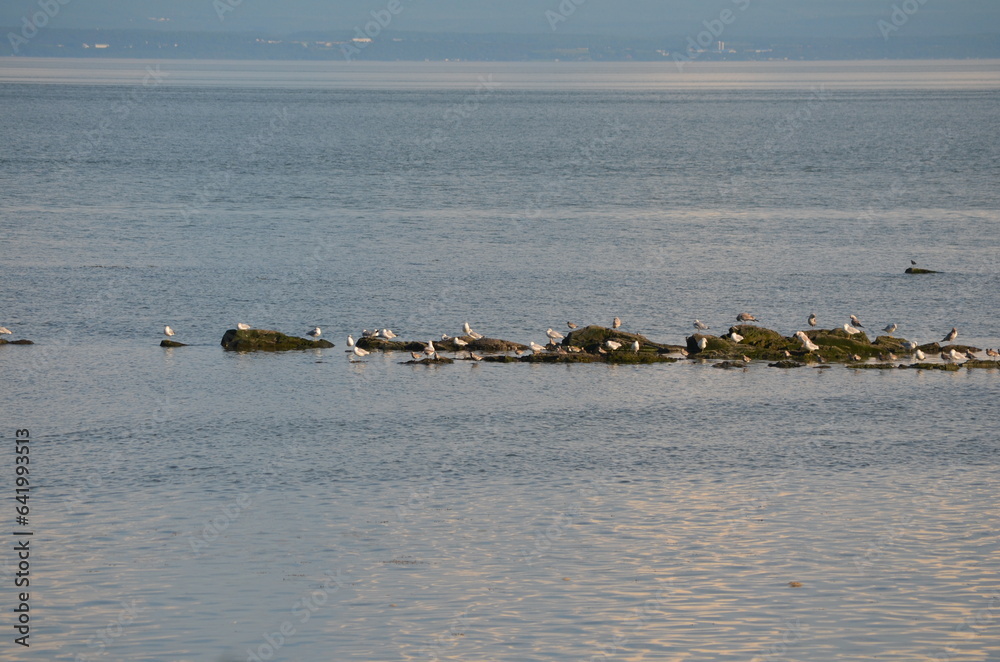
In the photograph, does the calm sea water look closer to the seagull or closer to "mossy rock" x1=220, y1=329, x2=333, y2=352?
"mossy rock" x1=220, y1=329, x2=333, y2=352

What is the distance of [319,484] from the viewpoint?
74.4ft

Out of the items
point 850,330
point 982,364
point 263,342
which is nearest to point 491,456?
point 263,342

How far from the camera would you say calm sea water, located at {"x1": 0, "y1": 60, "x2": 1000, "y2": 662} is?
16.4 meters

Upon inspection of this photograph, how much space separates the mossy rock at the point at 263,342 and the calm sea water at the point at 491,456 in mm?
1005

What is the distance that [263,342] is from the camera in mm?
35844

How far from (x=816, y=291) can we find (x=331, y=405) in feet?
79.4

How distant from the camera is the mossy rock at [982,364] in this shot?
33.0 metres

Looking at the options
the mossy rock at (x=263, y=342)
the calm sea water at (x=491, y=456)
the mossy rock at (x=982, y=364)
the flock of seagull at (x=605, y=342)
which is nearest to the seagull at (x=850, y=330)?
the flock of seagull at (x=605, y=342)

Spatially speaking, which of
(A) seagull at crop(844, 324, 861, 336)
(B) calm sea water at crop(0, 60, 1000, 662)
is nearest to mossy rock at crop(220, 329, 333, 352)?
(B) calm sea water at crop(0, 60, 1000, 662)

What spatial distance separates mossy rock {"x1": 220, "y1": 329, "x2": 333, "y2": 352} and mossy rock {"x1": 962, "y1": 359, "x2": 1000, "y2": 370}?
1846 cm

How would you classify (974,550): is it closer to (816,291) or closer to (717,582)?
(717,582)

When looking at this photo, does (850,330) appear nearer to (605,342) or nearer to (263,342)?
(605,342)

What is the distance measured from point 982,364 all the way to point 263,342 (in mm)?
20612

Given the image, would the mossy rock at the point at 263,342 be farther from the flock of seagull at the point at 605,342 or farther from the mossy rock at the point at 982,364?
the mossy rock at the point at 982,364
